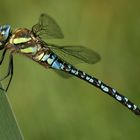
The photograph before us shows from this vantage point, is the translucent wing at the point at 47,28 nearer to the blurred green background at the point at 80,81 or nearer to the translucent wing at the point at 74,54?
the translucent wing at the point at 74,54

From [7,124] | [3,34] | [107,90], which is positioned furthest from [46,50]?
[7,124]

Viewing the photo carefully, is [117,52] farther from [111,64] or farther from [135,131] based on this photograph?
[135,131]

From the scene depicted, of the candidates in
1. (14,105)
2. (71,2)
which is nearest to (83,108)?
(14,105)

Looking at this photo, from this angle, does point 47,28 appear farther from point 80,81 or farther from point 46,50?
point 80,81

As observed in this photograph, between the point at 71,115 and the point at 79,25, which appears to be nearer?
the point at 71,115

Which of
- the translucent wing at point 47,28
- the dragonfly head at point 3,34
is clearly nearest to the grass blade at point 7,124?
the dragonfly head at point 3,34

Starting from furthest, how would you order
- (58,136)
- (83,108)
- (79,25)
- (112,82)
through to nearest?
(79,25) < (112,82) < (83,108) < (58,136)
